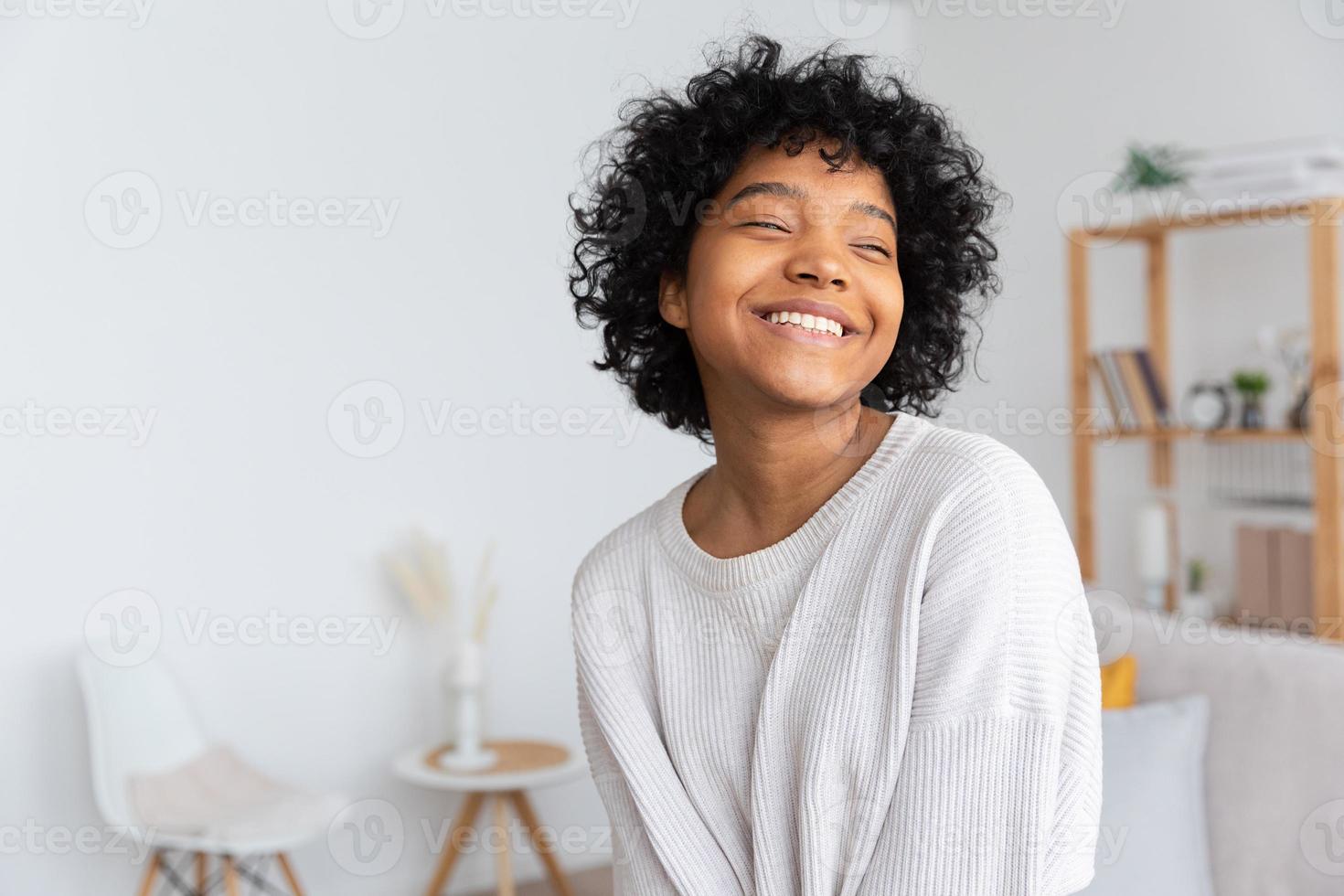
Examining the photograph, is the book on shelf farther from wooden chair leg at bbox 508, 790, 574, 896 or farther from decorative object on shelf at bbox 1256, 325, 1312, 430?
wooden chair leg at bbox 508, 790, 574, 896

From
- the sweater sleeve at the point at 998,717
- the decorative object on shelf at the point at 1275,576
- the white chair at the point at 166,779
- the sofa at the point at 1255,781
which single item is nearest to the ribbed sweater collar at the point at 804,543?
the sweater sleeve at the point at 998,717

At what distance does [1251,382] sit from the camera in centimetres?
331

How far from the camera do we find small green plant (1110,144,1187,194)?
130 inches

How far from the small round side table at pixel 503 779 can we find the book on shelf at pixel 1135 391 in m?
1.79

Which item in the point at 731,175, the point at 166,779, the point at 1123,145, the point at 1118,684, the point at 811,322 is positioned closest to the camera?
the point at 811,322

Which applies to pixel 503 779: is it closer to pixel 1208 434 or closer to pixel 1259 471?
pixel 1208 434

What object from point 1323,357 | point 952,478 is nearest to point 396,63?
point 1323,357

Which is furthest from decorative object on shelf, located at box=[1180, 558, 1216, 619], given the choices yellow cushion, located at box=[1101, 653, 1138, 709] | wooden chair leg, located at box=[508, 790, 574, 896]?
wooden chair leg, located at box=[508, 790, 574, 896]

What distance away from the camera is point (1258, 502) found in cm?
357

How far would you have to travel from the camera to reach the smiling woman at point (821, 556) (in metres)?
1.01

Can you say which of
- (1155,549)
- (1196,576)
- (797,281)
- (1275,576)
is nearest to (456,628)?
(1155,549)

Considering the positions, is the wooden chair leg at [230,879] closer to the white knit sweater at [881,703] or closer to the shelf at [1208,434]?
the white knit sweater at [881,703]

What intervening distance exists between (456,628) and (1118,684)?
204 cm

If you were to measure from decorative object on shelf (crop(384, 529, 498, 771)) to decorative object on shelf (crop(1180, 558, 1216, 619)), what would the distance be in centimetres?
193
